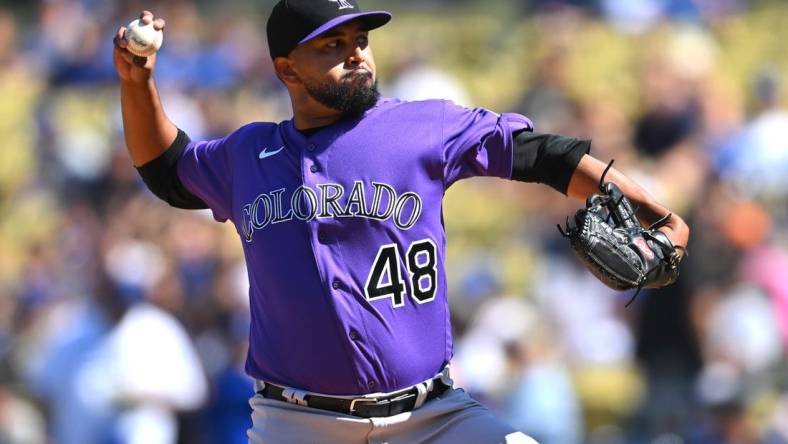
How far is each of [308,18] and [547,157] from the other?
0.85 meters

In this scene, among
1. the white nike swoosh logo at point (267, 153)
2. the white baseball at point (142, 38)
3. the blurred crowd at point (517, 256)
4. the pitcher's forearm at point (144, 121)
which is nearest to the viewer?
the white nike swoosh logo at point (267, 153)

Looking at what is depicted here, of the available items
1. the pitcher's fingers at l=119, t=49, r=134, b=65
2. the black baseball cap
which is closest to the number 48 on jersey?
the black baseball cap

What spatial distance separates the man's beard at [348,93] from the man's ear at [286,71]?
12 centimetres

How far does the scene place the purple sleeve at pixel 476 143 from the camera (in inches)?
156

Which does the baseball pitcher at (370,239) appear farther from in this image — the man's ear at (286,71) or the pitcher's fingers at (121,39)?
the pitcher's fingers at (121,39)

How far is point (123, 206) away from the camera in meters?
10.1

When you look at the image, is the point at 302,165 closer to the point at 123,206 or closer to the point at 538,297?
the point at 538,297

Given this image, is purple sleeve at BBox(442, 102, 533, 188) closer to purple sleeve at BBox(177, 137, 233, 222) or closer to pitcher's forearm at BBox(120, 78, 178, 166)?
purple sleeve at BBox(177, 137, 233, 222)

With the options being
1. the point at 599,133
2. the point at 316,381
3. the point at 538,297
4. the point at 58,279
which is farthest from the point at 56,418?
the point at 316,381

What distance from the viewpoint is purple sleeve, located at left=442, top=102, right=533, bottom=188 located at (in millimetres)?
3965

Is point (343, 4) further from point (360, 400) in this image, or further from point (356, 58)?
point (360, 400)

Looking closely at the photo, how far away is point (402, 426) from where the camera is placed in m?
3.91

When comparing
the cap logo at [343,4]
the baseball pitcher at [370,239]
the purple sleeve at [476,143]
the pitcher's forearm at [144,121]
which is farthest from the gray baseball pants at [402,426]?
the cap logo at [343,4]

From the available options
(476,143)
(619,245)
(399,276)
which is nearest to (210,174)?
(399,276)
